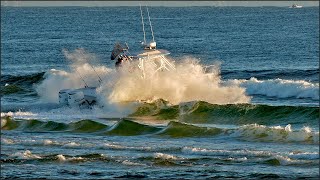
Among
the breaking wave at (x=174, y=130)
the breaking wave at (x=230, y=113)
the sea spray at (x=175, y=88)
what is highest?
the sea spray at (x=175, y=88)

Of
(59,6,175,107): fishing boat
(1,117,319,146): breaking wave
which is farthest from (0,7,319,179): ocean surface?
(59,6,175,107): fishing boat

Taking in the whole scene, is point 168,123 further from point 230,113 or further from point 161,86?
point 161,86

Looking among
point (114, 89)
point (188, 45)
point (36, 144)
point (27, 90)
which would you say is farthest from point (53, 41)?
point (36, 144)

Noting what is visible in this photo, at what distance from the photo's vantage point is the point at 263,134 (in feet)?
98.1

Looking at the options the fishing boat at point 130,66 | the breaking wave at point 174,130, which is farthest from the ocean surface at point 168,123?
the fishing boat at point 130,66

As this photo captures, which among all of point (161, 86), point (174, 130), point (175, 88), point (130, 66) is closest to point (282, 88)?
point (175, 88)

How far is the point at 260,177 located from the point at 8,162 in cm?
681

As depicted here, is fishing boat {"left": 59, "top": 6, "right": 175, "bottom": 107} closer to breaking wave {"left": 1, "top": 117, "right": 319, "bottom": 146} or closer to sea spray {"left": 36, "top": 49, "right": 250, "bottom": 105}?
sea spray {"left": 36, "top": 49, "right": 250, "bottom": 105}

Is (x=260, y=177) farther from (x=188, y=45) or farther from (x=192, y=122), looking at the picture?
(x=188, y=45)

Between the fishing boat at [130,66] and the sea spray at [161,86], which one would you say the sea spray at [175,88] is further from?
the fishing boat at [130,66]

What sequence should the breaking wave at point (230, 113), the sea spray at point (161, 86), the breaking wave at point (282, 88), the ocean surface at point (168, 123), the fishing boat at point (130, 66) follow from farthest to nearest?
the breaking wave at point (282, 88) < the sea spray at point (161, 86) < the fishing boat at point (130, 66) < the breaking wave at point (230, 113) < the ocean surface at point (168, 123)

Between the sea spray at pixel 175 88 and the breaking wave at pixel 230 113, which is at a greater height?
the sea spray at pixel 175 88

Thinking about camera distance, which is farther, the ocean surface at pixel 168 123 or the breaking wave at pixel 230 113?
the breaking wave at pixel 230 113

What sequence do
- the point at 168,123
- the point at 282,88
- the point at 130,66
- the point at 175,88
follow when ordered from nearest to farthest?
the point at 168,123, the point at 130,66, the point at 175,88, the point at 282,88
